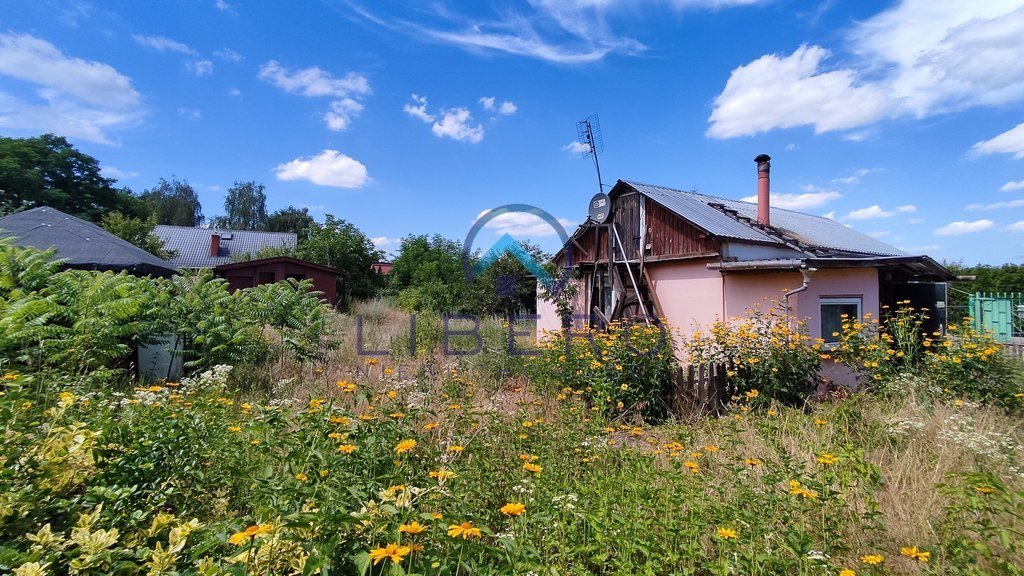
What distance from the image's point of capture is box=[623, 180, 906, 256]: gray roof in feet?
31.9

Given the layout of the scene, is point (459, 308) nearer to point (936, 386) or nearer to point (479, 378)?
point (479, 378)

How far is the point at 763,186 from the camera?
436 inches

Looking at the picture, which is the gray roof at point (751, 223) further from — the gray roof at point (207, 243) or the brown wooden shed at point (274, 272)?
the gray roof at point (207, 243)

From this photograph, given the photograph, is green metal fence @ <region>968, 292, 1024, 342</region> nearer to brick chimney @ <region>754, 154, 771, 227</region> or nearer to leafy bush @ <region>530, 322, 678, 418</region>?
brick chimney @ <region>754, 154, 771, 227</region>

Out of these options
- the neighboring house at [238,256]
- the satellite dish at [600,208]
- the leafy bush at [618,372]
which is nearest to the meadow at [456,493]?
the leafy bush at [618,372]

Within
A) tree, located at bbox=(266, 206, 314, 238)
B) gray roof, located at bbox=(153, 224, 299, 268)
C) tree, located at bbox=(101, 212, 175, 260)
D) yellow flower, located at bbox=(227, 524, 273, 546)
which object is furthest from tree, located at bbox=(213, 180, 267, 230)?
yellow flower, located at bbox=(227, 524, 273, 546)

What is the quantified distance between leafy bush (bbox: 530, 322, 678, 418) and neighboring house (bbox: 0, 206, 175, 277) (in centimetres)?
883

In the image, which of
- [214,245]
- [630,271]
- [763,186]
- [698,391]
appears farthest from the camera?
[214,245]

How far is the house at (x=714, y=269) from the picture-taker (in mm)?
7848

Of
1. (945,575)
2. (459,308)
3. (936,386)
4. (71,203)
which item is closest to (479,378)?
(945,575)

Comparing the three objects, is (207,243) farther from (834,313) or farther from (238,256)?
(834,313)

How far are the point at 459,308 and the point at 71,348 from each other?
14.2m

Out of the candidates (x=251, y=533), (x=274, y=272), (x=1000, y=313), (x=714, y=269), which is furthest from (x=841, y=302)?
(x=274, y=272)

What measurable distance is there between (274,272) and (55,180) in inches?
1157
